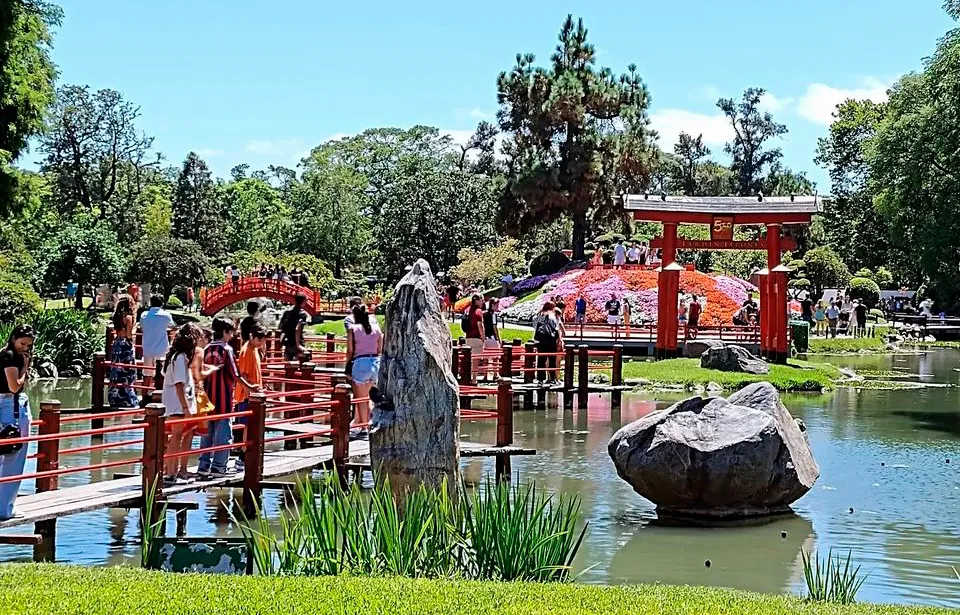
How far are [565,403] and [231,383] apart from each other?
37.8ft

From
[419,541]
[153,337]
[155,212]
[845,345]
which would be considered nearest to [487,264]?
[845,345]

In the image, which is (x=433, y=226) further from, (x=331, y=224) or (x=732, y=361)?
(x=732, y=361)

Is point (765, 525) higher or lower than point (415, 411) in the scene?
lower

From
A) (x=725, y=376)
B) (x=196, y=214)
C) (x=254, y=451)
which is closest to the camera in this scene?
(x=254, y=451)

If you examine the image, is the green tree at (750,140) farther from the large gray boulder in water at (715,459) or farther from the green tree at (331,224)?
the large gray boulder in water at (715,459)

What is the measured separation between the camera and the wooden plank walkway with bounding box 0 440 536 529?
10.0 m

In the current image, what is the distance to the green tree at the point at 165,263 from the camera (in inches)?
1956

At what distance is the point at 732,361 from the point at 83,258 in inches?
1155

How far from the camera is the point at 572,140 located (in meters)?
52.6

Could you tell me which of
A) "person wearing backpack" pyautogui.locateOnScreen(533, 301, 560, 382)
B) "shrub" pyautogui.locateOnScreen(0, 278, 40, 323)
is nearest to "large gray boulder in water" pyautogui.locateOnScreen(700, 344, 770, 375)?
"person wearing backpack" pyautogui.locateOnScreen(533, 301, 560, 382)

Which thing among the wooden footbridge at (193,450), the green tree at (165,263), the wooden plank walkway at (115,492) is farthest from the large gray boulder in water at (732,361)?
the green tree at (165,263)

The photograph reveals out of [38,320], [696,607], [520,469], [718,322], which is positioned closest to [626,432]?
[520,469]

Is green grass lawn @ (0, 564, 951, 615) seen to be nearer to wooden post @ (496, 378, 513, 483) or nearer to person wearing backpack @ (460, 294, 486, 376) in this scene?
wooden post @ (496, 378, 513, 483)

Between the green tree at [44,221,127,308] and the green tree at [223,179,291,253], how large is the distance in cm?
2225
